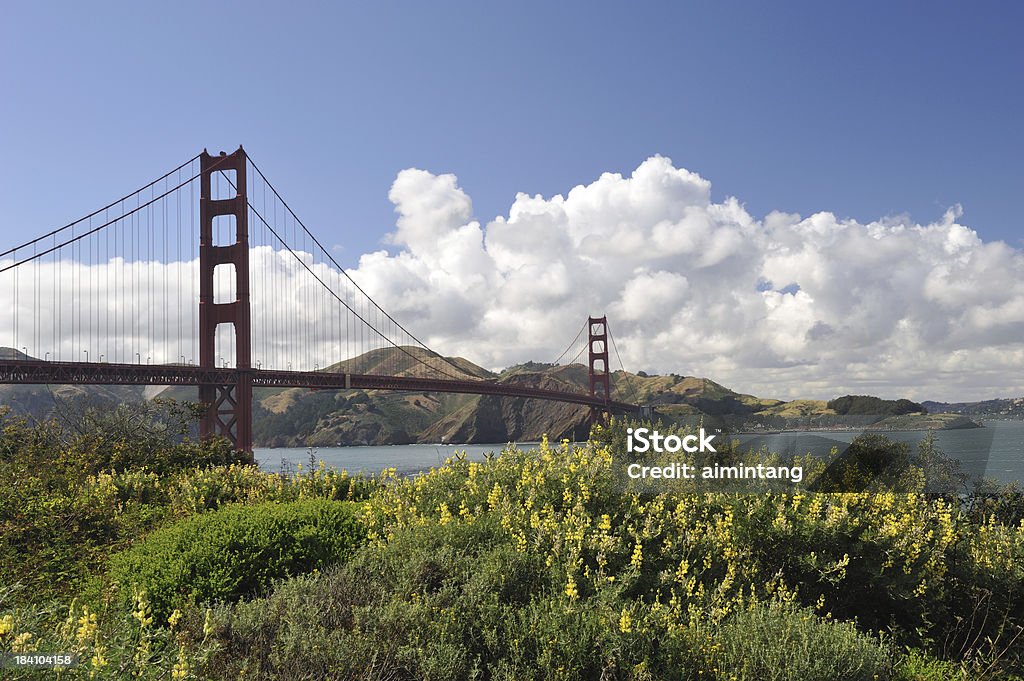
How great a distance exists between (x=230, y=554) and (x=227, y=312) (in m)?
35.0

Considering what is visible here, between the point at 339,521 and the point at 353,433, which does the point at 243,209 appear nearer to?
the point at 339,521

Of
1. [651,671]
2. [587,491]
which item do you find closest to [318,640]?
[651,671]

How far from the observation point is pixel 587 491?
22.9ft

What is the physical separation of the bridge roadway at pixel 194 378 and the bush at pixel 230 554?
28.5 metres

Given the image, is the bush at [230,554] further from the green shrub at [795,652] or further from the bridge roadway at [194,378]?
the bridge roadway at [194,378]

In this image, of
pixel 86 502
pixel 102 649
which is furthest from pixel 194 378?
pixel 102 649

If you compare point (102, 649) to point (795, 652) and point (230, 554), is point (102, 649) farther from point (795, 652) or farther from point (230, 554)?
point (795, 652)

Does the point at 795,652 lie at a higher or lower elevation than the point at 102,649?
lower

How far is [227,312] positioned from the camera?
39750mm

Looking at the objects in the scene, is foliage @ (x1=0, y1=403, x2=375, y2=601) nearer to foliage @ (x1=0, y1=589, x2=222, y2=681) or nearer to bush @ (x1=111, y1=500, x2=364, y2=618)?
bush @ (x1=111, y1=500, x2=364, y2=618)

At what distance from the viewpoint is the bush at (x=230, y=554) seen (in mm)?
6805

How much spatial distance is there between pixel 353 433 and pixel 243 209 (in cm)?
7330

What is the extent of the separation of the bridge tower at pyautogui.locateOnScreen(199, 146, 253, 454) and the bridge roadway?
1.93 feet

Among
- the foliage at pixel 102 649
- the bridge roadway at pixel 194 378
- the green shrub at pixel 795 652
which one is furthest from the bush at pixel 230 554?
the bridge roadway at pixel 194 378
